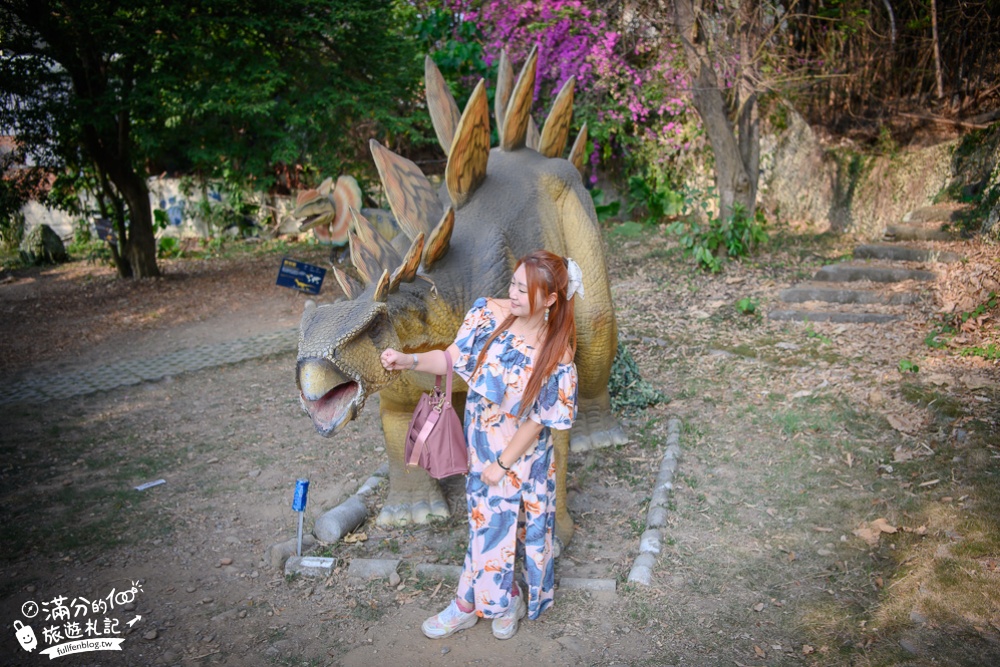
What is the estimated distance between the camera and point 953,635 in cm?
273

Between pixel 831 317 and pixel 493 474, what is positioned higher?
pixel 493 474

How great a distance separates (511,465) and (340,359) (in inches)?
29.8

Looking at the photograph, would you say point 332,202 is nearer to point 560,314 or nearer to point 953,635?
point 560,314

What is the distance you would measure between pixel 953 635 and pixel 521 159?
9.41 ft

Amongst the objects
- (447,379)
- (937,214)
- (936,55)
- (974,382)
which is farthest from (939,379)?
(936,55)

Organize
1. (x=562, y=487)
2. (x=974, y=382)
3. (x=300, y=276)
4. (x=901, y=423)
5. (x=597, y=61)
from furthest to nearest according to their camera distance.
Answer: (x=597, y=61) < (x=300, y=276) < (x=974, y=382) < (x=901, y=423) < (x=562, y=487)

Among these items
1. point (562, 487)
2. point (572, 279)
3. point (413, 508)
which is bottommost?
point (413, 508)

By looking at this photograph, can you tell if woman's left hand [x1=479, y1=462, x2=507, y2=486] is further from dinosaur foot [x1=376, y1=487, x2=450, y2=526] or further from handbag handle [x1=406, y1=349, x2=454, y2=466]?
dinosaur foot [x1=376, y1=487, x2=450, y2=526]

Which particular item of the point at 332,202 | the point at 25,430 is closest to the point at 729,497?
the point at 25,430

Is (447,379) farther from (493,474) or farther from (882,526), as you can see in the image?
(882,526)

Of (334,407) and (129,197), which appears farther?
(129,197)

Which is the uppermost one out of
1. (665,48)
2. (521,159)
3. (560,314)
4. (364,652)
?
(665,48)

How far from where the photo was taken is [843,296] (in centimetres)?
722

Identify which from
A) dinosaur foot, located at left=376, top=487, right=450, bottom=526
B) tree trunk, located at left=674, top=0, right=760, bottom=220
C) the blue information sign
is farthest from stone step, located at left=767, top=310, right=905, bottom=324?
the blue information sign
